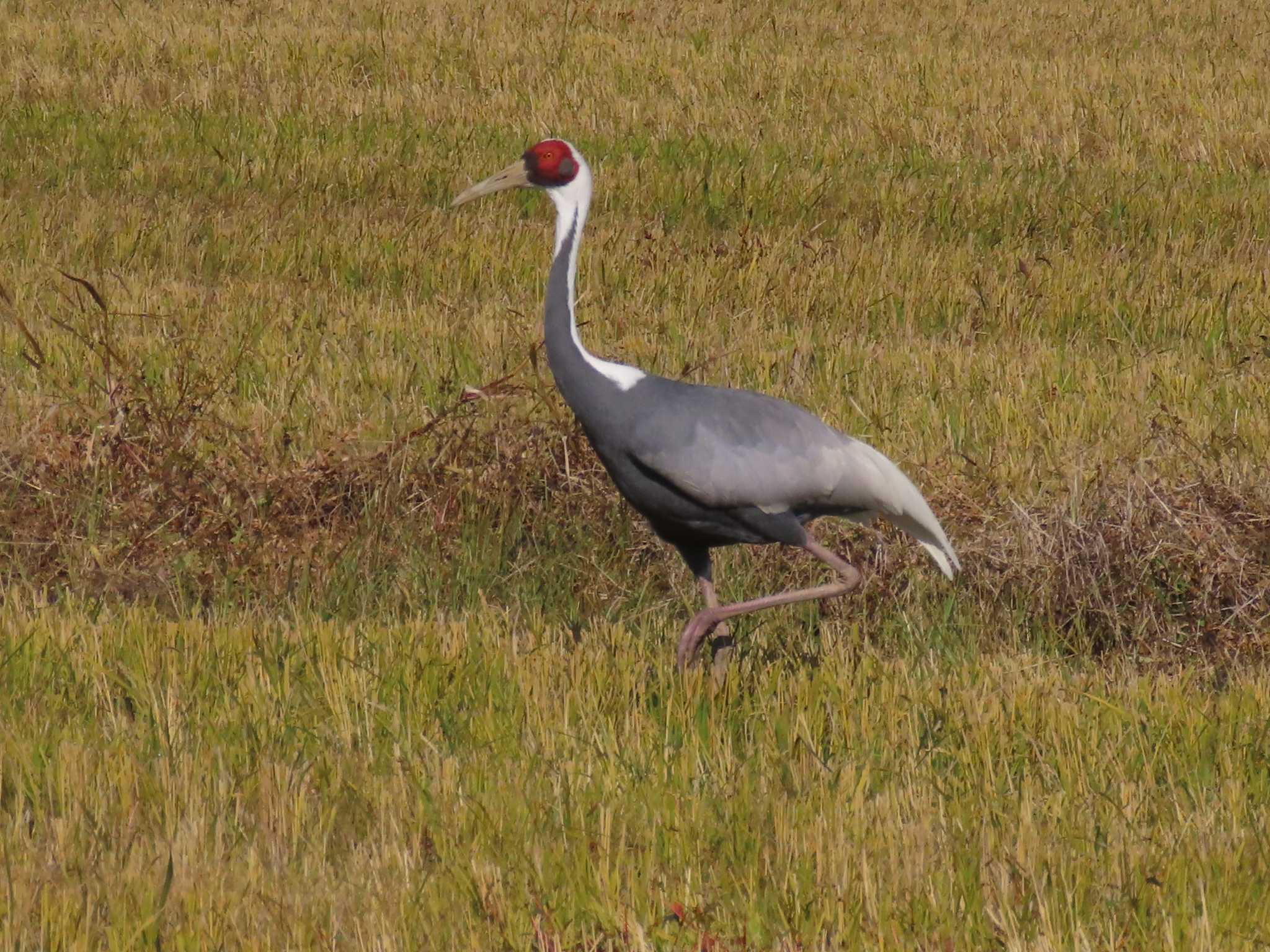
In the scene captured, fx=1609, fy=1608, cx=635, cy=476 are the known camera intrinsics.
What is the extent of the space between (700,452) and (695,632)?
1.81ft

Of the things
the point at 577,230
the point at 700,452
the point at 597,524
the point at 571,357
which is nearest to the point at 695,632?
the point at 700,452

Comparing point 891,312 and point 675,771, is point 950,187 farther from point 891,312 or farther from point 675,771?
point 675,771

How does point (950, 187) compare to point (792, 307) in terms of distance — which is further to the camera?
point (950, 187)

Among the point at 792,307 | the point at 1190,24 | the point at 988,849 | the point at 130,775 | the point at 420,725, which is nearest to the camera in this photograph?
the point at 988,849

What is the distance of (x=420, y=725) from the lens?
13.7 feet

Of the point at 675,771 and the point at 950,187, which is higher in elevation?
the point at 675,771

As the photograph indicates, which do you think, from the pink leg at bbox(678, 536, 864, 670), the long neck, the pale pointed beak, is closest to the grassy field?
the pink leg at bbox(678, 536, 864, 670)

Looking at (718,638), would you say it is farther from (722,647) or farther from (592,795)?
(592,795)

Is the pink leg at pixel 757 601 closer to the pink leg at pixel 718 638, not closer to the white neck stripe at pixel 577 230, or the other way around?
the pink leg at pixel 718 638

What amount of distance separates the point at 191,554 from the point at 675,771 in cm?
255

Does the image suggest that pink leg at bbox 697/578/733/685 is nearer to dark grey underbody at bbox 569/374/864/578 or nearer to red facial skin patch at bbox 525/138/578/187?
dark grey underbody at bbox 569/374/864/578

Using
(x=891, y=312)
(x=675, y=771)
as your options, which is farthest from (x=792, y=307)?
(x=675, y=771)

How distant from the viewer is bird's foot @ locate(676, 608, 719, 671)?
4.71 metres

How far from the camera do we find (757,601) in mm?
4820
